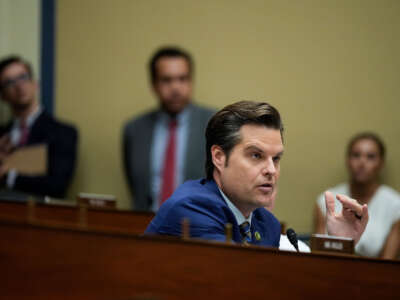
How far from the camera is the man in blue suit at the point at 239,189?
1.56m

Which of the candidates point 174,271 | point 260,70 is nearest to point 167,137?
point 260,70

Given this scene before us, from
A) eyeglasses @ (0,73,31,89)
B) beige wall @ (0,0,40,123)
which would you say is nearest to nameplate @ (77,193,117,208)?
eyeglasses @ (0,73,31,89)

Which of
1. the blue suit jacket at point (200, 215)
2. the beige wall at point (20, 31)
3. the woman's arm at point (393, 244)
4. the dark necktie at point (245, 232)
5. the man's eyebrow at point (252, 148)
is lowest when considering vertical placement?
the woman's arm at point (393, 244)

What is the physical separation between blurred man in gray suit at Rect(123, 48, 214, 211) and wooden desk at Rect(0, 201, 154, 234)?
10.4 inches

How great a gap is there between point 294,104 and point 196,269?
5.29 ft

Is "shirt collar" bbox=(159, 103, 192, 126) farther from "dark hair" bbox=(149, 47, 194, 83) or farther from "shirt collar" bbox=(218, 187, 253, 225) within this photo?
"shirt collar" bbox=(218, 187, 253, 225)

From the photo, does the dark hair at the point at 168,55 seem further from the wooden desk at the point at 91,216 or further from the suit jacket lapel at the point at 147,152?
the wooden desk at the point at 91,216

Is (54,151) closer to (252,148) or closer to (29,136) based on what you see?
(29,136)

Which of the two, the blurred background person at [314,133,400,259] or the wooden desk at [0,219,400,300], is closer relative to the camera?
the wooden desk at [0,219,400,300]

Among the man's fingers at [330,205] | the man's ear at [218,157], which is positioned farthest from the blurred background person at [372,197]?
the man's ear at [218,157]

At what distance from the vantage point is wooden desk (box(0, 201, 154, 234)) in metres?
2.08

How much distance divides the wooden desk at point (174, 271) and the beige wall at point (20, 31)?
2.71m

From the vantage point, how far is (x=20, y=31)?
416cm

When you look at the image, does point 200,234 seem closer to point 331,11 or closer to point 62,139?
point 331,11
